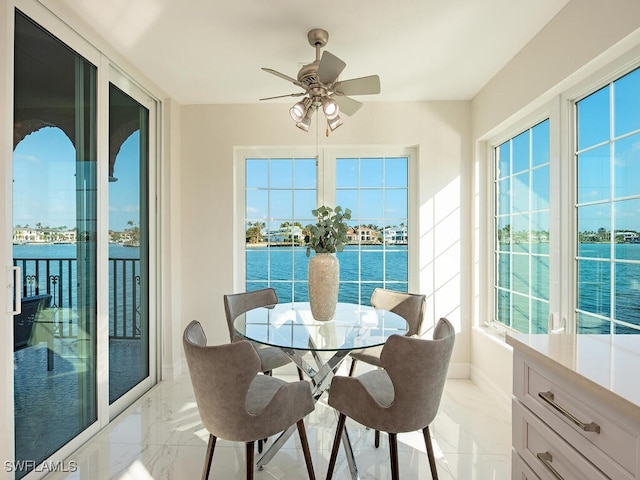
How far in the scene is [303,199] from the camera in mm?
3512

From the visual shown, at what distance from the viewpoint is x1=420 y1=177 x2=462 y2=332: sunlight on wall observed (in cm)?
331

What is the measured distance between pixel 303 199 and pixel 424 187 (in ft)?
3.99

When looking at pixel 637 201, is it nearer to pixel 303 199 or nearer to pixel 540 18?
pixel 540 18

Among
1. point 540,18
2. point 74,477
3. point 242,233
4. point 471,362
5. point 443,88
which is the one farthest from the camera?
point 242,233

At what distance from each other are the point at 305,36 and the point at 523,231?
2.18 m

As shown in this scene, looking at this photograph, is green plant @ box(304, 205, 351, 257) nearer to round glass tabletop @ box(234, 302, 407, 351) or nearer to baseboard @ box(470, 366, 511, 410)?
round glass tabletop @ box(234, 302, 407, 351)

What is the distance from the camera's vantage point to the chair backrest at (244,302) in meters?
2.58

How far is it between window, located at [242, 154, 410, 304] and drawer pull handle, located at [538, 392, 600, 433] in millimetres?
2387

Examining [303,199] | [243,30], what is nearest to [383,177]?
[303,199]

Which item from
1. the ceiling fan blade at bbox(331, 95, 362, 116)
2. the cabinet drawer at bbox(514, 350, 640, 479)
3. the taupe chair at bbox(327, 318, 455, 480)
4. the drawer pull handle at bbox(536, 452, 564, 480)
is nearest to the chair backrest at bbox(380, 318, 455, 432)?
the taupe chair at bbox(327, 318, 455, 480)

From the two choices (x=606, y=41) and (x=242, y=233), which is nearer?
(x=606, y=41)

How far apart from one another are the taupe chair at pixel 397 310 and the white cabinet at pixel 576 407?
3.99 feet

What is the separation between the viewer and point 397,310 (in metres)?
2.67

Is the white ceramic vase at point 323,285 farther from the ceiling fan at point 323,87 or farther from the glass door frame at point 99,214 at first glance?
the glass door frame at point 99,214
